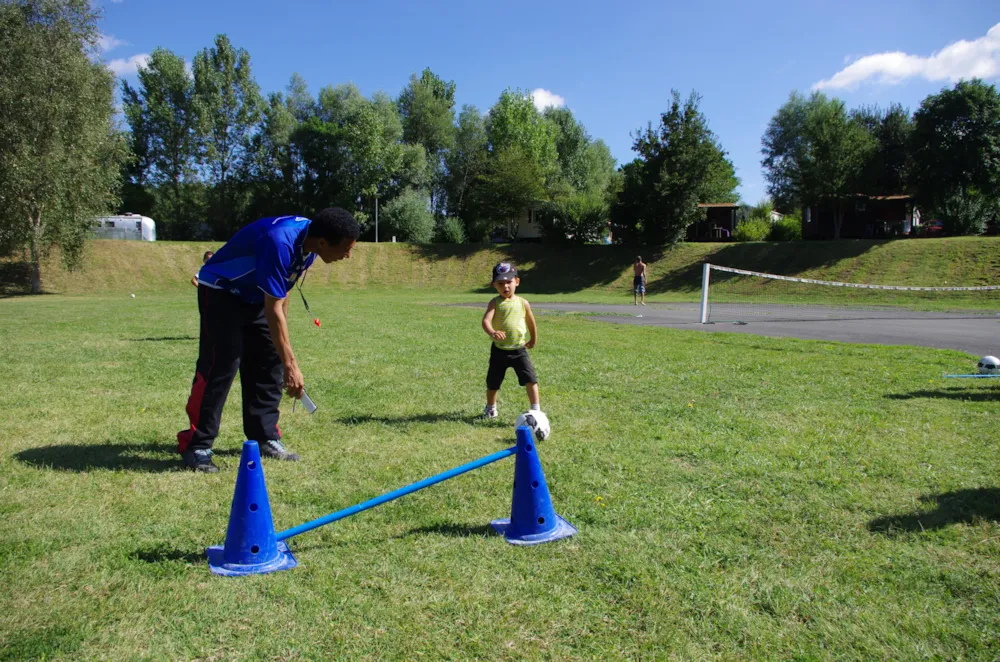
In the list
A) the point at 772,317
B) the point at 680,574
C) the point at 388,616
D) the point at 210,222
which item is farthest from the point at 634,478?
the point at 210,222

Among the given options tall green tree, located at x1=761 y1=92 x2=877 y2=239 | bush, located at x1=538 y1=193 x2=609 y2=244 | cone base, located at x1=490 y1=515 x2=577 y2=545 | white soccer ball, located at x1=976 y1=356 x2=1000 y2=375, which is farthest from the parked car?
cone base, located at x1=490 y1=515 x2=577 y2=545

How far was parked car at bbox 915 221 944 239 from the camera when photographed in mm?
41812

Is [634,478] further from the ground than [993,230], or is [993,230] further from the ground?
[993,230]

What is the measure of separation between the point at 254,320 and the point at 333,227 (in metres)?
1.19

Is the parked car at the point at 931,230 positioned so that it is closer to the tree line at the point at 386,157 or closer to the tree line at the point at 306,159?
the tree line at the point at 386,157

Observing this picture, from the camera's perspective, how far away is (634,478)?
14.9ft

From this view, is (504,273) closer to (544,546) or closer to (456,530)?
(456,530)

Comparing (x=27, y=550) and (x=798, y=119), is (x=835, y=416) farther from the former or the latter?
(x=798, y=119)

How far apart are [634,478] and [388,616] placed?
89.7 inches

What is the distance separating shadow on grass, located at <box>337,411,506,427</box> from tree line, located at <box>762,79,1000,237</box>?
41669 mm

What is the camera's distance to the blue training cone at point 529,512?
3.55 m

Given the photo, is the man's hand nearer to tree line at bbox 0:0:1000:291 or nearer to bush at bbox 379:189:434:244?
tree line at bbox 0:0:1000:291

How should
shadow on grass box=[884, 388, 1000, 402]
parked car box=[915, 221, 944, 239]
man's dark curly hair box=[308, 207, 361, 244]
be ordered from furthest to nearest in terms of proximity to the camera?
1. parked car box=[915, 221, 944, 239]
2. shadow on grass box=[884, 388, 1000, 402]
3. man's dark curly hair box=[308, 207, 361, 244]

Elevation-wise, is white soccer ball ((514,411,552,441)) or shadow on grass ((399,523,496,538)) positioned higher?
white soccer ball ((514,411,552,441))
